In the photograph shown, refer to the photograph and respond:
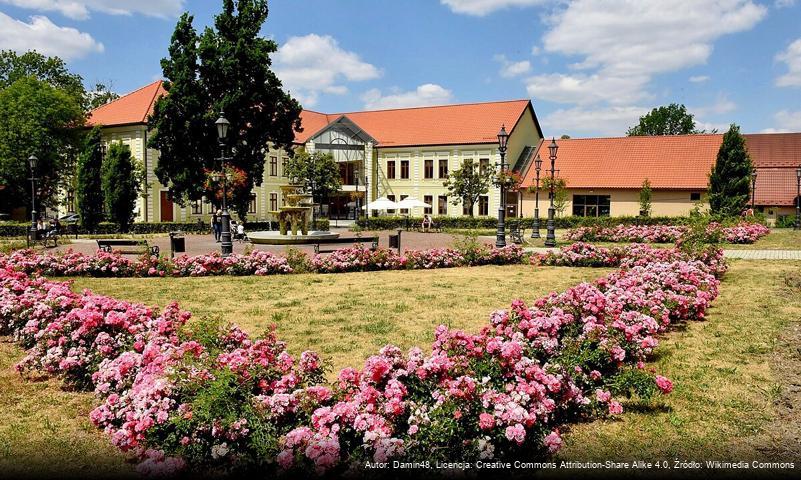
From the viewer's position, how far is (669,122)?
9738cm

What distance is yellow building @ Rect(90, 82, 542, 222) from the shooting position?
52031 mm

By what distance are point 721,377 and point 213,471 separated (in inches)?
205

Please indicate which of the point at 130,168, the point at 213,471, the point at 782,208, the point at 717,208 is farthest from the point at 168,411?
the point at 782,208

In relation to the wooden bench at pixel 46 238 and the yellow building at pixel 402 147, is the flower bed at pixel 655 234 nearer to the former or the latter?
the yellow building at pixel 402 147

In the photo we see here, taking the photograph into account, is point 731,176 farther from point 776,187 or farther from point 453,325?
point 453,325

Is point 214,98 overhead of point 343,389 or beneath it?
overhead

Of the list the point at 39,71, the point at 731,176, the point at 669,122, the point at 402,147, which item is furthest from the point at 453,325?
the point at 669,122

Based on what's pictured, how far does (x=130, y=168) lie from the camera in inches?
1561

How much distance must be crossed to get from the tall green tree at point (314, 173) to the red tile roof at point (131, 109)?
11.6 metres

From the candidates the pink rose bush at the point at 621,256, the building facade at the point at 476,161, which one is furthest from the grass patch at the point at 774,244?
the building facade at the point at 476,161

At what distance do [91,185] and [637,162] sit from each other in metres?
39.5

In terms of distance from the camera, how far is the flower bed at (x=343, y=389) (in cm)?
447

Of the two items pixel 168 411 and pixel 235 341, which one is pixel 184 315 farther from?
pixel 168 411

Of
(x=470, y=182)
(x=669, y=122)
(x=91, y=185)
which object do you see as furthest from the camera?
(x=669, y=122)
